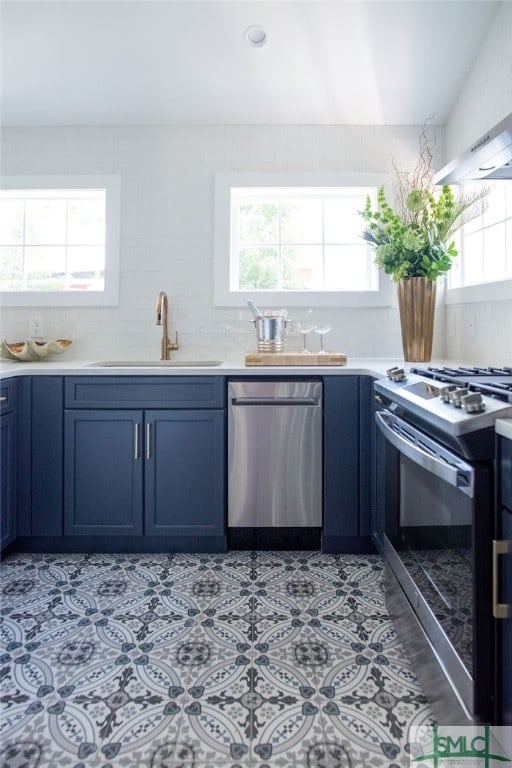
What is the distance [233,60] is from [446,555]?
2.65 metres

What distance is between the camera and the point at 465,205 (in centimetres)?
244

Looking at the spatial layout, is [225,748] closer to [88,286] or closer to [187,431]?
[187,431]

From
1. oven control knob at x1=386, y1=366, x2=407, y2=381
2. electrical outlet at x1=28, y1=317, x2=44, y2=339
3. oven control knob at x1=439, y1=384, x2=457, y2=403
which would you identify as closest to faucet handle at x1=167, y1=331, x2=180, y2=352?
electrical outlet at x1=28, y1=317, x2=44, y2=339

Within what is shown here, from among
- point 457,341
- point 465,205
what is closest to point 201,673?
point 457,341

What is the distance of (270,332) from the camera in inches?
106

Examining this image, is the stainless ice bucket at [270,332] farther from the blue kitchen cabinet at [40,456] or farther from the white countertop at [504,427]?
the white countertop at [504,427]

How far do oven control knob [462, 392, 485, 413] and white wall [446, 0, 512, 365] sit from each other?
4.18 feet

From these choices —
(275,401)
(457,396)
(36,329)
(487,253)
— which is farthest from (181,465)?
(487,253)

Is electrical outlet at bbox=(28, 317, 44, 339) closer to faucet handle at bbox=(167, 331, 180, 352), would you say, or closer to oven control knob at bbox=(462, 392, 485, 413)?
faucet handle at bbox=(167, 331, 180, 352)

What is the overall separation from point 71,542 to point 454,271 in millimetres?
2619

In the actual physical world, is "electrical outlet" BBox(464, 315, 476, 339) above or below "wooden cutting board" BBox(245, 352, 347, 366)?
above

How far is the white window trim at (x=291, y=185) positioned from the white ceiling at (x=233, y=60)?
13.2 inches

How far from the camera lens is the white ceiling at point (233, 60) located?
237 cm

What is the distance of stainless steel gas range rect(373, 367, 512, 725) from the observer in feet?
3.43
